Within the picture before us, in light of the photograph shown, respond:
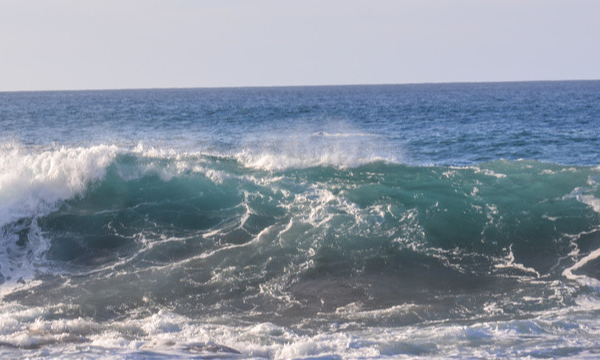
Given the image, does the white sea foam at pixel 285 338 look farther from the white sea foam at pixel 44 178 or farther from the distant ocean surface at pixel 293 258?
the white sea foam at pixel 44 178

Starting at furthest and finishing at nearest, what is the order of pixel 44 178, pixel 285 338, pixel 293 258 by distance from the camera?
pixel 44 178
pixel 293 258
pixel 285 338

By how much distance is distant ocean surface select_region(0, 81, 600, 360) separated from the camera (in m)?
7.52

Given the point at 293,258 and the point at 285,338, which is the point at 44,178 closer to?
the point at 293,258

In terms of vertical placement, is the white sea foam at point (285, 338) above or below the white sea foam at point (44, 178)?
below

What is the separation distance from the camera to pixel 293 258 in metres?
11.1

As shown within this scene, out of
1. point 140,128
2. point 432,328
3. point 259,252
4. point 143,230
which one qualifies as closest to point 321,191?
point 259,252

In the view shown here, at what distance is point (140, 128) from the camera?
36.7 m

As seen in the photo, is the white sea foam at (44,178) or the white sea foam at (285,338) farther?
the white sea foam at (44,178)

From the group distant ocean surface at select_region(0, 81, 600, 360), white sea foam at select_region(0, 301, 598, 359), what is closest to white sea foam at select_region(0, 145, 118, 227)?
distant ocean surface at select_region(0, 81, 600, 360)

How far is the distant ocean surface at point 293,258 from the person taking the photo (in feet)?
24.7

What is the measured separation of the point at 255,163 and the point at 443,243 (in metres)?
5.99

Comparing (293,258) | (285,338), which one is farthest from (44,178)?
(285,338)

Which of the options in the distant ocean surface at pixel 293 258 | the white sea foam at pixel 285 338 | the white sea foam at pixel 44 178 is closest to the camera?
the white sea foam at pixel 285 338

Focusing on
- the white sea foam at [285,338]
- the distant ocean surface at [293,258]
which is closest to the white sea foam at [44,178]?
the distant ocean surface at [293,258]
